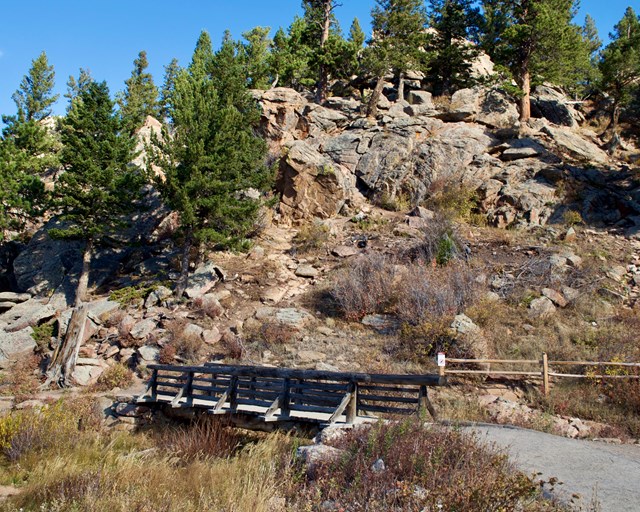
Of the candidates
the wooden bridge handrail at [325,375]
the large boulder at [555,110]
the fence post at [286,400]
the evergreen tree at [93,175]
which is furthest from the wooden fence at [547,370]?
the large boulder at [555,110]

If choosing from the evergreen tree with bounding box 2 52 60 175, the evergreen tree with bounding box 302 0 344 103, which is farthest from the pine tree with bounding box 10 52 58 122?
the evergreen tree with bounding box 302 0 344 103

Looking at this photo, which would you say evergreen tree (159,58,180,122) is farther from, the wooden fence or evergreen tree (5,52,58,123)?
the wooden fence

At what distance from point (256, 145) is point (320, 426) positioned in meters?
16.0

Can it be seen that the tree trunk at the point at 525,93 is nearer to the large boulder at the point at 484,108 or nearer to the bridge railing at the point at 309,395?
the large boulder at the point at 484,108

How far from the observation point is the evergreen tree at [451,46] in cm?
3303

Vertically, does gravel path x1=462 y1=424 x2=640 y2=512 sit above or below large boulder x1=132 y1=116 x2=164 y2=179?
below

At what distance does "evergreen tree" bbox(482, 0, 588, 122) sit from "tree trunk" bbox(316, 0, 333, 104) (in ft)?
37.8

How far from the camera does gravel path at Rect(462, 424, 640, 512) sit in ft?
17.4

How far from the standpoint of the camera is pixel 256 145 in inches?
858

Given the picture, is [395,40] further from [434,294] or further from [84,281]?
[84,281]

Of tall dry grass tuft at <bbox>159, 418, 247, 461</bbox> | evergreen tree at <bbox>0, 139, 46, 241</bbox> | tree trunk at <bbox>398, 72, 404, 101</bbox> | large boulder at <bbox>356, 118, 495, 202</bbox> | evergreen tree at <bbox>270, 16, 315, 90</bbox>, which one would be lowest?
tall dry grass tuft at <bbox>159, 418, 247, 461</bbox>

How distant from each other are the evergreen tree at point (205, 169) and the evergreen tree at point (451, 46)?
67.2ft

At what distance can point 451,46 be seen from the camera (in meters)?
33.7

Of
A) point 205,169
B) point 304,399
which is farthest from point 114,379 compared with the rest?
point 205,169
